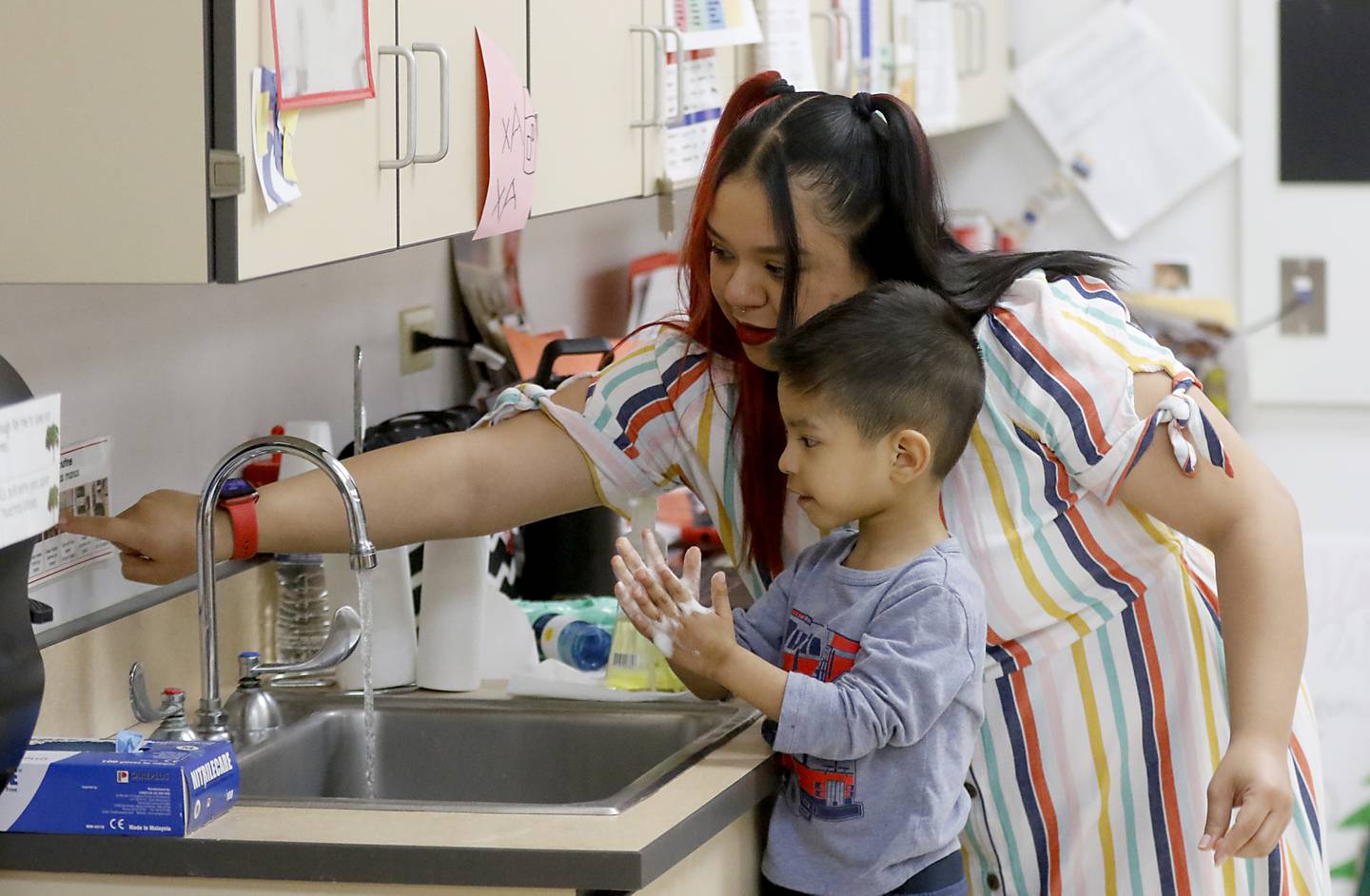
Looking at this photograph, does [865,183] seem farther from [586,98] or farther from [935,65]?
[935,65]

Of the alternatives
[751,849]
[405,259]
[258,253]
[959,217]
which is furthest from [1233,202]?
[258,253]

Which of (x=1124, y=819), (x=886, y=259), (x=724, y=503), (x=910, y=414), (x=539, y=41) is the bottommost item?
(x=1124, y=819)

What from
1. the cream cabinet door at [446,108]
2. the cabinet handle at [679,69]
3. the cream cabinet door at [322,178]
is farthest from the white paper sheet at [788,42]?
the cream cabinet door at [322,178]

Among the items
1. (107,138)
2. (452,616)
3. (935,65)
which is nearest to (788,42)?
(935,65)

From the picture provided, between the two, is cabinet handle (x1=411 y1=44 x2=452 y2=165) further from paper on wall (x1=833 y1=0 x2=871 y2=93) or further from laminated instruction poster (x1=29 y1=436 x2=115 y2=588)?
paper on wall (x1=833 y1=0 x2=871 y2=93)

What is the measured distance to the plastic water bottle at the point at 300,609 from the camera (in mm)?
1725

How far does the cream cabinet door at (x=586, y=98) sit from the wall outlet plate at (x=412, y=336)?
1.25ft

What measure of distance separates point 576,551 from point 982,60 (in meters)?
1.52

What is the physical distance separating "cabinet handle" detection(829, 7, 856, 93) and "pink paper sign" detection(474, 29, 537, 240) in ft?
2.99

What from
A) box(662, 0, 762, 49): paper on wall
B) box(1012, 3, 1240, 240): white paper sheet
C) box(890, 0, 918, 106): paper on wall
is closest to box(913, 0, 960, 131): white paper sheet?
box(890, 0, 918, 106): paper on wall

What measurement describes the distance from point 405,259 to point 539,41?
0.58 m

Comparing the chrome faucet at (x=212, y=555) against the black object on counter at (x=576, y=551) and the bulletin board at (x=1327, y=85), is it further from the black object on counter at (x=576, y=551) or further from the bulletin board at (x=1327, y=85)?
the bulletin board at (x=1327, y=85)

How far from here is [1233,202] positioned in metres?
3.38

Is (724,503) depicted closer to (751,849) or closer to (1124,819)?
(751,849)
